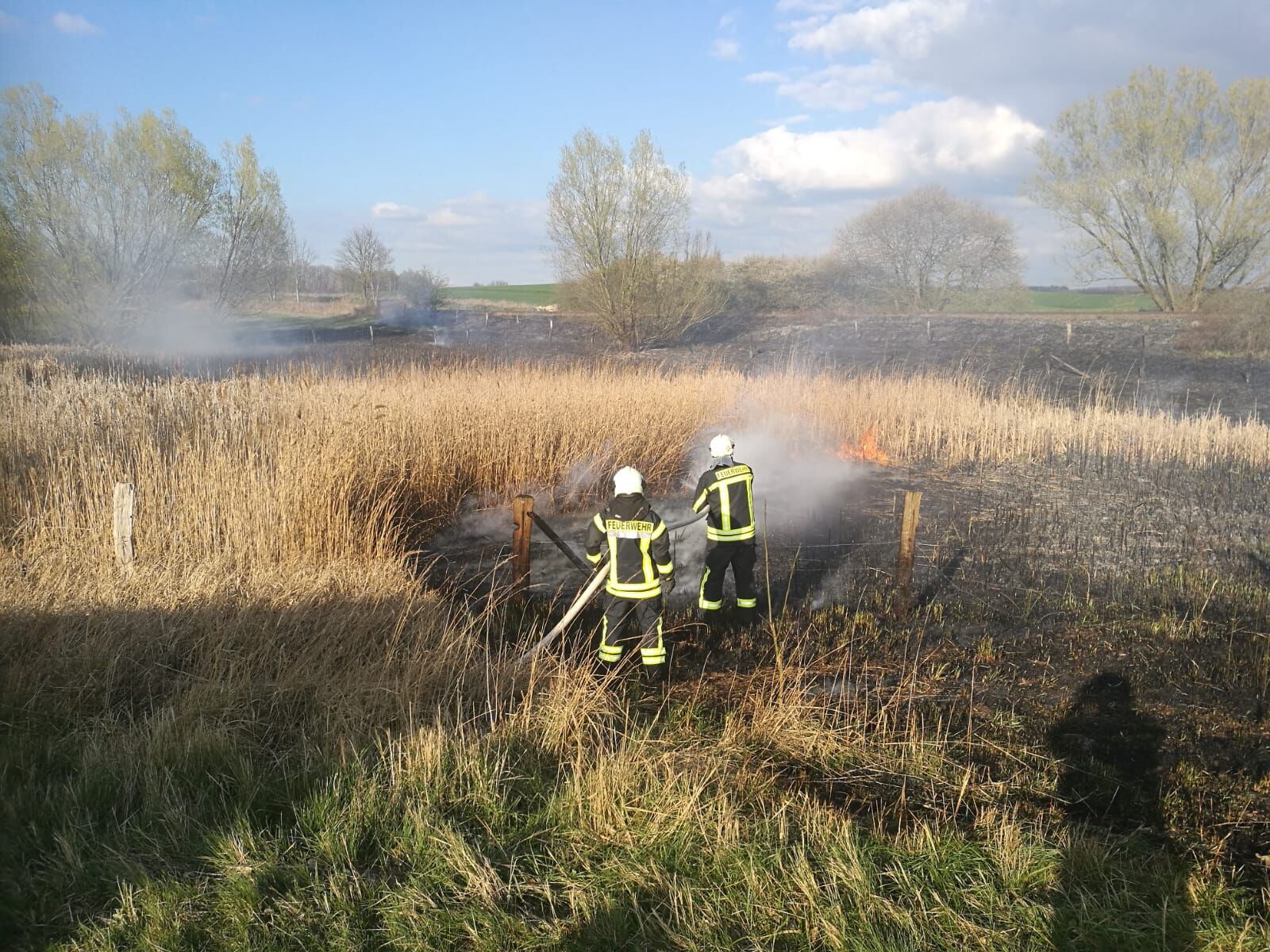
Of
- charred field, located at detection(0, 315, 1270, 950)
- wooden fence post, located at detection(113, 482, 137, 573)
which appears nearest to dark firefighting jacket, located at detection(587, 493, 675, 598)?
charred field, located at detection(0, 315, 1270, 950)

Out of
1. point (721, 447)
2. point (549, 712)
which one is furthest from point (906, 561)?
point (549, 712)

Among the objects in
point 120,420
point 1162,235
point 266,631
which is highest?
point 1162,235

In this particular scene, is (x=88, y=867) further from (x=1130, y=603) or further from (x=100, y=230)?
(x=100, y=230)

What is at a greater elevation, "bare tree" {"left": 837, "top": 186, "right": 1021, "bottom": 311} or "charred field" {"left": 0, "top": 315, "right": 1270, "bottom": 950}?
"bare tree" {"left": 837, "top": 186, "right": 1021, "bottom": 311}

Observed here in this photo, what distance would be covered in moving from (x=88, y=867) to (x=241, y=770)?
67 cm

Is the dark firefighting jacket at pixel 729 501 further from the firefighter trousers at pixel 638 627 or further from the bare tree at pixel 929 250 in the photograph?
the bare tree at pixel 929 250

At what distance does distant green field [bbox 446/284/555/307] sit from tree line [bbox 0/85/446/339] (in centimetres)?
2497

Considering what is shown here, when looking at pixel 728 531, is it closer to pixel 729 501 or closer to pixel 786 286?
pixel 729 501

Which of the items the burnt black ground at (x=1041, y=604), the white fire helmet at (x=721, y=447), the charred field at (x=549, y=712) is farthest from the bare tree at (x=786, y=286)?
the white fire helmet at (x=721, y=447)

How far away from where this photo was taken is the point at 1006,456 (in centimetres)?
1241

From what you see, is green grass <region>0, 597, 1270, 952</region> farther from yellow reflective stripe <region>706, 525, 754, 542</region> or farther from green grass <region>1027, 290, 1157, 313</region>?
green grass <region>1027, 290, 1157, 313</region>

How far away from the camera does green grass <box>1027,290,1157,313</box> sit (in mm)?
32031

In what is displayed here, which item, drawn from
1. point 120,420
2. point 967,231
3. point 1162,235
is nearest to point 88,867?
point 120,420

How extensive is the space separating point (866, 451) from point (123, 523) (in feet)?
32.8
